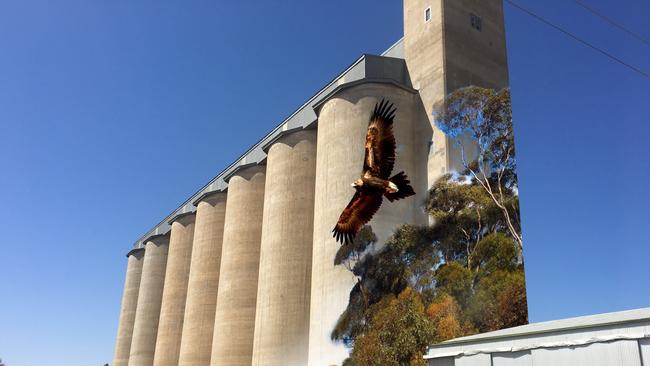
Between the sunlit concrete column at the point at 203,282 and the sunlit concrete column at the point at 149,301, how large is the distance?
41.1ft

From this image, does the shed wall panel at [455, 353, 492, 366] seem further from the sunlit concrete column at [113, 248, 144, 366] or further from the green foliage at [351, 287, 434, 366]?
the sunlit concrete column at [113, 248, 144, 366]

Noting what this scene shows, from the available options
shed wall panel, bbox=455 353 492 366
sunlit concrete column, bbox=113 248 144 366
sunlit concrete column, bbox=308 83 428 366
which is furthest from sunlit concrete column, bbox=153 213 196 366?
shed wall panel, bbox=455 353 492 366

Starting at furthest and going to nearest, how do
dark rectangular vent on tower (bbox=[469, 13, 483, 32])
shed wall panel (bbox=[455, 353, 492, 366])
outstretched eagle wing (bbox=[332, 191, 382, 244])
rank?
dark rectangular vent on tower (bbox=[469, 13, 483, 32]) → shed wall panel (bbox=[455, 353, 492, 366]) → outstretched eagle wing (bbox=[332, 191, 382, 244])

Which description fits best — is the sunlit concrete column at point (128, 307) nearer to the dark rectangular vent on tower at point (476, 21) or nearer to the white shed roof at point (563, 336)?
the dark rectangular vent on tower at point (476, 21)

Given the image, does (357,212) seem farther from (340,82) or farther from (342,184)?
(340,82)

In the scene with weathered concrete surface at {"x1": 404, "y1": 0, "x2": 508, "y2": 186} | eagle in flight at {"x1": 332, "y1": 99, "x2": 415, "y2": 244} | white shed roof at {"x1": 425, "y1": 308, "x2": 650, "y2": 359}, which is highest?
weathered concrete surface at {"x1": 404, "y1": 0, "x2": 508, "y2": 186}

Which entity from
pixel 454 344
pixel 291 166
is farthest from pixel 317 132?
pixel 454 344

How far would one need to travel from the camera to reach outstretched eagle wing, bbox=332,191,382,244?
16781mm

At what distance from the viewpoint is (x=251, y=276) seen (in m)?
45.2

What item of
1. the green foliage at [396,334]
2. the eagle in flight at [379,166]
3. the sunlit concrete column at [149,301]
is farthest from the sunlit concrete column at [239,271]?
the eagle in flight at [379,166]

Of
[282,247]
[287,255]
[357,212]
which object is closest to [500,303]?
[357,212]

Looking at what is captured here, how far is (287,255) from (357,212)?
70.8 ft

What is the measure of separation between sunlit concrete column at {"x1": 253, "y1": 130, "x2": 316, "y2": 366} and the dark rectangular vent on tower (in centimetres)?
1265

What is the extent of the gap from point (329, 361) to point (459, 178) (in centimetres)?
1153
